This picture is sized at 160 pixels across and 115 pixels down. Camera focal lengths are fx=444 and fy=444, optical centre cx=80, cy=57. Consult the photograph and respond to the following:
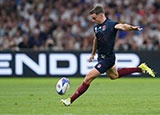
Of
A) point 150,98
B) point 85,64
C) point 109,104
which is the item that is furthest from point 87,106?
point 85,64

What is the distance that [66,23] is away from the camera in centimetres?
2298

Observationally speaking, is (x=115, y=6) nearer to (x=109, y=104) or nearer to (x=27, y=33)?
(x=27, y=33)

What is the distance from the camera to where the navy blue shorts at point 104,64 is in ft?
32.9

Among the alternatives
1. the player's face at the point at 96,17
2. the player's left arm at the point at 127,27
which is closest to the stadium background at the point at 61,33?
the player's face at the point at 96,17

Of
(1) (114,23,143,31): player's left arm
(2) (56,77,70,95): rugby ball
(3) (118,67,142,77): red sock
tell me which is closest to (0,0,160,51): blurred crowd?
(3) (118,67,142,77): red sock

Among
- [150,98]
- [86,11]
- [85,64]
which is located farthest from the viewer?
[86,11]

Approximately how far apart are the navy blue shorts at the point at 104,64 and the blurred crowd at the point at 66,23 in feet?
35.3

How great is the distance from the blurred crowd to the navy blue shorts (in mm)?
10773

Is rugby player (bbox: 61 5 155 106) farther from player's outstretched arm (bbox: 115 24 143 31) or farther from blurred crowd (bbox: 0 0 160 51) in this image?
blurred crowd (bbox: 0 0 160 51)

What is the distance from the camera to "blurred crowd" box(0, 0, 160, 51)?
21844 mm

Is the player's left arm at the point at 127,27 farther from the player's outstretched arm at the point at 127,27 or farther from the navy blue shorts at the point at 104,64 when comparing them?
the navy blue shorts at the point at 104,64

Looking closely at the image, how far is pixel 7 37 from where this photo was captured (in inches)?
871

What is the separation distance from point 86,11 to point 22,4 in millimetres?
3490

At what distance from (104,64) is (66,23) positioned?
1309cm
